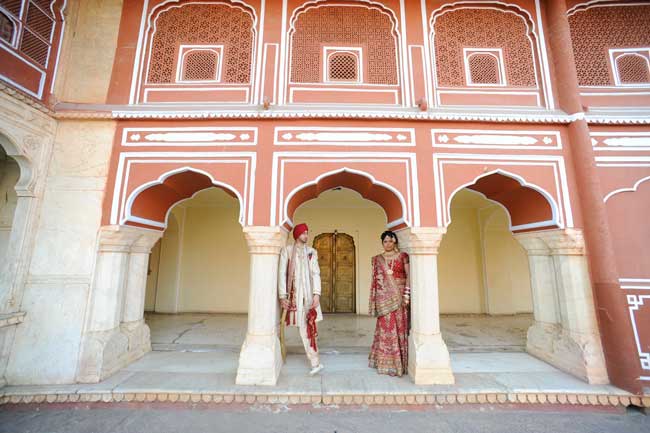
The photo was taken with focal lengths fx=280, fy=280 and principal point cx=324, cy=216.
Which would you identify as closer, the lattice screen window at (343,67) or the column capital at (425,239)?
the column capital at (425,239)

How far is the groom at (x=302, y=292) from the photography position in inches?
149

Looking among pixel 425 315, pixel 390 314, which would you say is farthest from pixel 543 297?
pixel 390 314

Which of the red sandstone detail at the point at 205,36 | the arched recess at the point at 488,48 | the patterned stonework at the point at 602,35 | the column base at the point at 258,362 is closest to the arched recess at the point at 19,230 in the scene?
the red sandstone detail at the point at 205,36

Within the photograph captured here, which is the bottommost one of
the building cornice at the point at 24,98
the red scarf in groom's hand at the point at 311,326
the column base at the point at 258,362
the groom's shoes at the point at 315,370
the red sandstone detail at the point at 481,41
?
the groom's shoes at the point at 315,370

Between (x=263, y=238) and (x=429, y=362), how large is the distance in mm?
2664

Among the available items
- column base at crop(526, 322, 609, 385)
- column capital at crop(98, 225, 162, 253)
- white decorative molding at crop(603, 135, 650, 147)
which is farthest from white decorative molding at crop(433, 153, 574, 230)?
column capital at crop(98, 225, 162, 253)

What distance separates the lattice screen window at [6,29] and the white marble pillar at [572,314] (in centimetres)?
776

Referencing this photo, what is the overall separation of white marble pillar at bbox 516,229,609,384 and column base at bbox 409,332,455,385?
1733 millimetres

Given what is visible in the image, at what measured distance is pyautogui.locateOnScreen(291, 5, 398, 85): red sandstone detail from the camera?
4.52 metres

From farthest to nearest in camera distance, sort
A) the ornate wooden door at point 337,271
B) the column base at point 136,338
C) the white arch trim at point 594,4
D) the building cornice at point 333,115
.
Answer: the ornate wooden door at point 337,271 < the white arch trim at point 594,4 < the column base at point 136,338 < the building cornice at point 333,115

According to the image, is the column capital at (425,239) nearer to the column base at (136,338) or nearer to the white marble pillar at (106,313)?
the white marble pillar at (106,313)

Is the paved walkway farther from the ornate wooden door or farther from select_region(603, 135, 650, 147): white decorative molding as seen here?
the ornate wooden door

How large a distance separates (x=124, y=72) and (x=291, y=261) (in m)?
3.94

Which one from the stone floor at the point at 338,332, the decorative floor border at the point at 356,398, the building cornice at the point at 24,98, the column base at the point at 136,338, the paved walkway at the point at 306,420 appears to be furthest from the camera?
the stone floor at the point at 338,332
